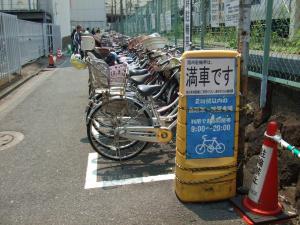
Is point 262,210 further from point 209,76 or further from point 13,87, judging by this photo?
point 13,87

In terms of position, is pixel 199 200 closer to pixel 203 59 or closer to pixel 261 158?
pixel 261 158

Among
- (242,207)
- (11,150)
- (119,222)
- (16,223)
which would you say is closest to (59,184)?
(16,223)

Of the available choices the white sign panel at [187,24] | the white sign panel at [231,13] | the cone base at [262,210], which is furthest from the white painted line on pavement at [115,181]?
the white sign panel at [187,24]

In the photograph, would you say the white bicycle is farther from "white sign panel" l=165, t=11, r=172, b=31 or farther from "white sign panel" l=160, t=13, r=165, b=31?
"white sign panel" l=160, t=13, r=165, b=31

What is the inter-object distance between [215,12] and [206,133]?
3.14 m

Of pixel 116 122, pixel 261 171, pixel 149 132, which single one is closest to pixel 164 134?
pixel 149 132

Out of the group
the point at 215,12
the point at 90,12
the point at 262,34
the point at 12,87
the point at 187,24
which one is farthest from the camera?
the point at 90,12

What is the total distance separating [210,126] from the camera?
3762 mm

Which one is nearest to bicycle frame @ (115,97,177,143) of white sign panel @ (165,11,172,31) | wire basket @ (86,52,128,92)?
wire basket @ (86,52,128,92)

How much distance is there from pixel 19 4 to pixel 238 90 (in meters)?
29.2

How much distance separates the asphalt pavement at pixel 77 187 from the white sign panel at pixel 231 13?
2032 millimetres

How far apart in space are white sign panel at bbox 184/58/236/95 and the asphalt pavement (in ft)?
3.94

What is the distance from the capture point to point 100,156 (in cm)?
531

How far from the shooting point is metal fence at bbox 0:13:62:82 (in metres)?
11.9
